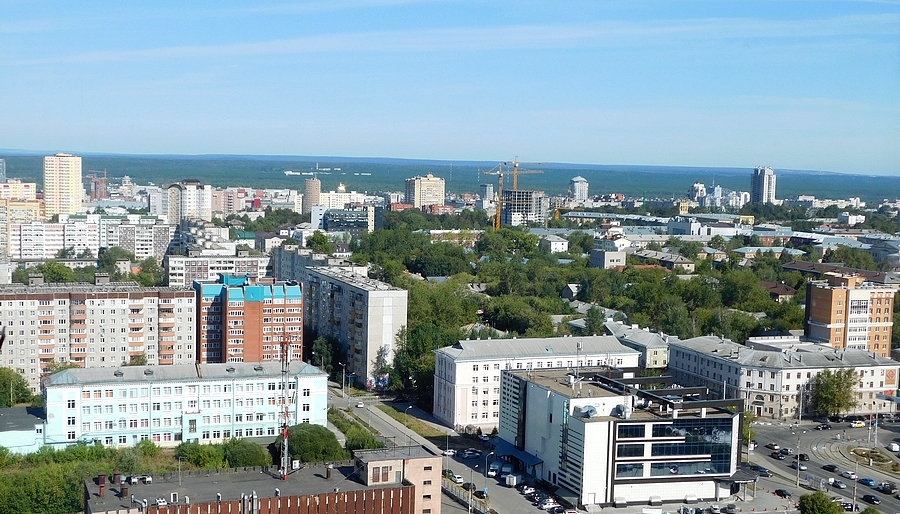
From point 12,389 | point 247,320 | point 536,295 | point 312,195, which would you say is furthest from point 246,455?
point 312,195

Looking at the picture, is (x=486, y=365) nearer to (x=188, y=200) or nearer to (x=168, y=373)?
(x=168, y=373)

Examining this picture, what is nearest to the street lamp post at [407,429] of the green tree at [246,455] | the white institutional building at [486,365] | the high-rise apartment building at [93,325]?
the white institutional building at [486,365]

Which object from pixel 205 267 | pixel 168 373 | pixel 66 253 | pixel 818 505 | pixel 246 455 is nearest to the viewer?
pixel 818 505

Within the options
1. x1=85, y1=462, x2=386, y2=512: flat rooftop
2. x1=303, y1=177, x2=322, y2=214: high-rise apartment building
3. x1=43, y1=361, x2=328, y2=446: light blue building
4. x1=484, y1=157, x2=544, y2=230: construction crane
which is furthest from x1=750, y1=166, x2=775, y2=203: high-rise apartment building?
x1=85, y1=462, x2=386, y2=512: flat rooftop

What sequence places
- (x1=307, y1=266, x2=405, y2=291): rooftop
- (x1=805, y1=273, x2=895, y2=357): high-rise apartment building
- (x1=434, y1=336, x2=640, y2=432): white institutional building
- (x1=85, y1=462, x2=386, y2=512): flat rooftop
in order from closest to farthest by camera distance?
(x1=85, y1=462, x2=386, y2=512): flat rooftop
(x1=434, y1=336, x2=640, y2=432): white institutional building
(x1=307, y1=266, x2=405, y2=291): rooftop
(x1=805, y1=273, x2=895, y2=357): high-rise apartment building

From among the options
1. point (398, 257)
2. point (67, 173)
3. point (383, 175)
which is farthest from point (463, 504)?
point (383, 175)

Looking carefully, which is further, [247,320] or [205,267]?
[205,267]

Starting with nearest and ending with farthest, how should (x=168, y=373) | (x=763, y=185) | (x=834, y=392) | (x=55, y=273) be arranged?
(x=168, y=373), (x=834, y=392), (x=55, y=273), (x=763, y=185)

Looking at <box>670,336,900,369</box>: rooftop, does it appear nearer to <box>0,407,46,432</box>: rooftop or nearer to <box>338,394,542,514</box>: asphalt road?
<box>338,394,542,514</box>: asphalt road
